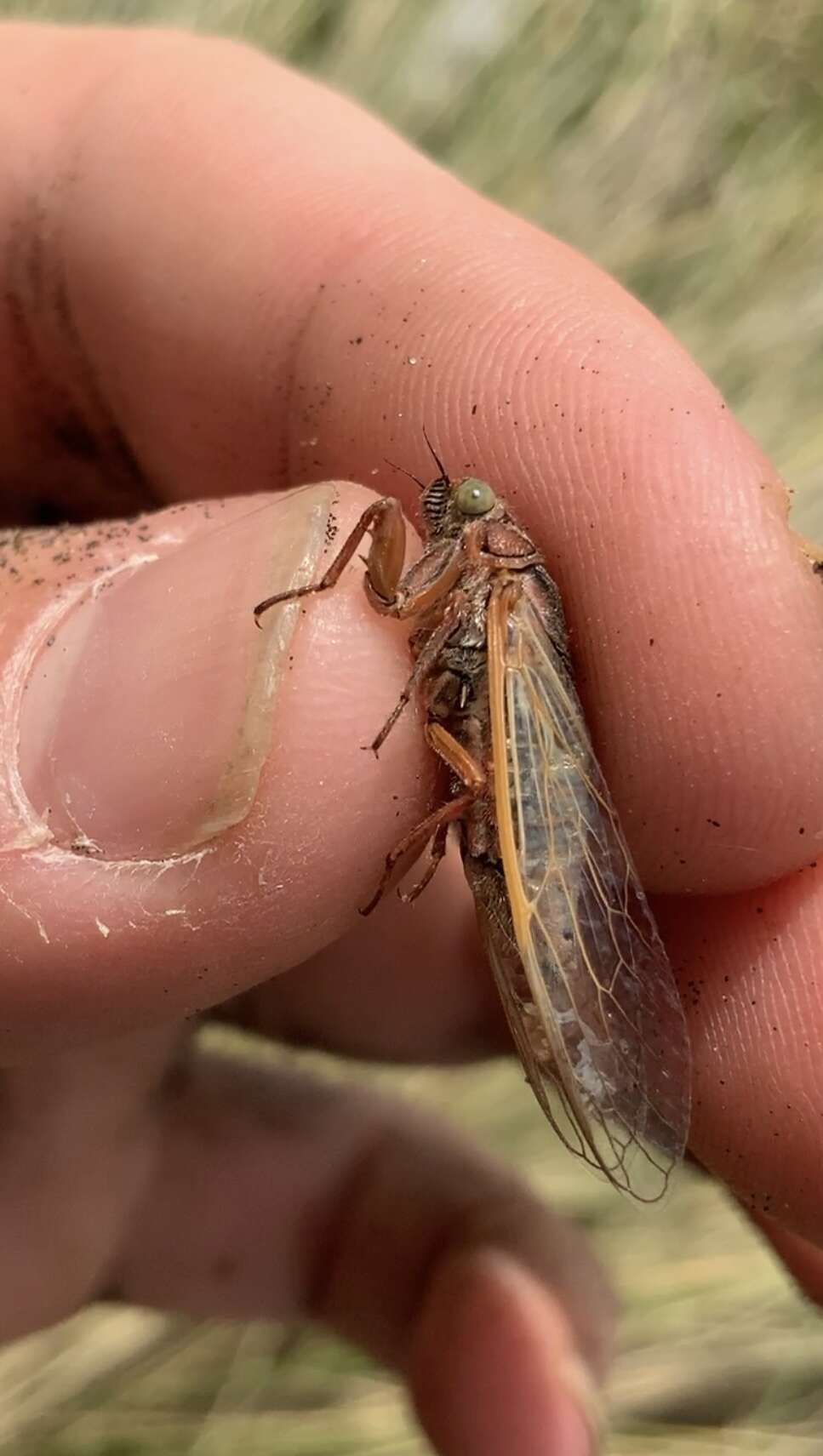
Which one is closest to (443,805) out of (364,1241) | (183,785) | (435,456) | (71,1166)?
(183,785)

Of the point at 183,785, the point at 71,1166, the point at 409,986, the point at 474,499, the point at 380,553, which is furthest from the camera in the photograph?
the point at 409,986

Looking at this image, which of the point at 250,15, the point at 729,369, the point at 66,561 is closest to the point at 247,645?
the point at 66,561

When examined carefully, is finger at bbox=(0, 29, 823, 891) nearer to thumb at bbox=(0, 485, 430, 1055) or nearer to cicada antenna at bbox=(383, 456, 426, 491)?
cicada antenna at bbox=(383, 456, 426, 491)

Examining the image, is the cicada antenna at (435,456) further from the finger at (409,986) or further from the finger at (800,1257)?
the finger at (800,1257)

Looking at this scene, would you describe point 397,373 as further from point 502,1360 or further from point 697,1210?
point 697,1210

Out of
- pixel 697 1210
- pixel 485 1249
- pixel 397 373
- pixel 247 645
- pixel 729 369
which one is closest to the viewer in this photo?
pixel 247 645

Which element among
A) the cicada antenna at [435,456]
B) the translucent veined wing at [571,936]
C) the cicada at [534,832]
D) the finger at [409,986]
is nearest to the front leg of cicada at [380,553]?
the cicada at [534,832]

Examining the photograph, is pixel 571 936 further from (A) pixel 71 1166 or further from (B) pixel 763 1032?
(A) pixel 71 1166
